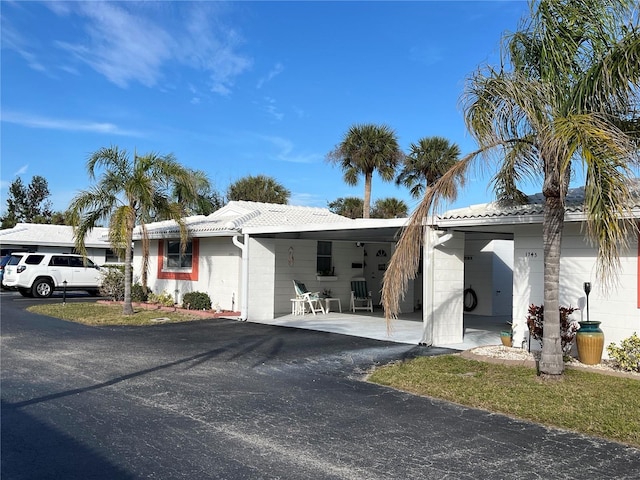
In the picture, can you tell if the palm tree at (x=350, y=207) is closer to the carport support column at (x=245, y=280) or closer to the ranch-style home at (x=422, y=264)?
the ranch-style home at (x=422, y=264)

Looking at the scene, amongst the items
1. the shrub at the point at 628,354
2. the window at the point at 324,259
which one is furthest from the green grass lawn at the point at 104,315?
the shrub at the point at 628,354

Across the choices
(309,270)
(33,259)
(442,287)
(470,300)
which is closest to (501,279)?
(470,300)

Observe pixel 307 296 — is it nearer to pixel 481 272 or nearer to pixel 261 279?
pixel 261 279

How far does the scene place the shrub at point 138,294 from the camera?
1916 centimetres

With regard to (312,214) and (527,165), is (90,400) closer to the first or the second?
(527,165)

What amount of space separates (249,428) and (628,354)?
5945 millimetres

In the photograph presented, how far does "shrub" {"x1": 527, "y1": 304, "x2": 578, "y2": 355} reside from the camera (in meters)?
9.12

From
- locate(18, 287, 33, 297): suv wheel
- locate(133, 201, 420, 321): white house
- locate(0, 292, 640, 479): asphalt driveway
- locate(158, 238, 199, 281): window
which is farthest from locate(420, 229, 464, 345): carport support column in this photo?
locate(18, 287, 33, 297): suv wheel

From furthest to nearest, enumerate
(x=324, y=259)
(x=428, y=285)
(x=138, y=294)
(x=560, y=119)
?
(x=138, y=294)
(x=324, y=259)
(x=428, y=285)
(x=560, y=119)

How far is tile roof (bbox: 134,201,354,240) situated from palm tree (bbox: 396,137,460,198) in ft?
24.5

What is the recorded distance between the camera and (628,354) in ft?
27.2

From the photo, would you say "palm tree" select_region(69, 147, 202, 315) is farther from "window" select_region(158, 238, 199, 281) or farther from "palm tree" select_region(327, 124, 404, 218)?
"palm tree" select_region(327, 124, 404, 218)

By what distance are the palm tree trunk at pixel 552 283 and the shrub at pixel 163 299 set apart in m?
13.1

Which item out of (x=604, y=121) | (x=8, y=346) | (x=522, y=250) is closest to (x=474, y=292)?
(x=522, y=250)
